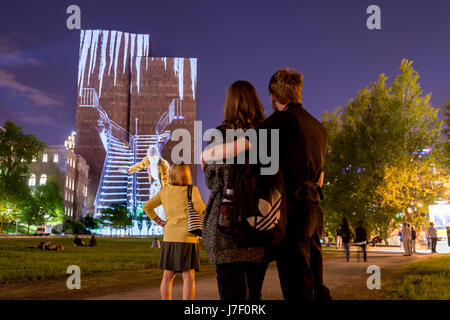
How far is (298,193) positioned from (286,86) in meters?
0.84

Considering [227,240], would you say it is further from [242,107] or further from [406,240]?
[406,240]

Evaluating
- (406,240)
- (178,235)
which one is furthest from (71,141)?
(178,235)

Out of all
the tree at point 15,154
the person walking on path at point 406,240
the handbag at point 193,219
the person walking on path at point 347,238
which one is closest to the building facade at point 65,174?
the tree at point 15,154

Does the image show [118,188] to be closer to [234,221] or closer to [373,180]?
[373,180]

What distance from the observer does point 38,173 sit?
9019 cm

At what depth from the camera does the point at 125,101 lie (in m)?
121

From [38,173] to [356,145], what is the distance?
76765mm

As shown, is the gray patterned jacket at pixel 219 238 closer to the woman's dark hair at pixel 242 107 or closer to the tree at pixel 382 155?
the woman's dark hair at pixel 242 107

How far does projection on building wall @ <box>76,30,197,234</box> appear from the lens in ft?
387

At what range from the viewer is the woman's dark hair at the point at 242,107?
2.82m

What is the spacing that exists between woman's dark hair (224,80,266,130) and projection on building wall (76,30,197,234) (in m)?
113

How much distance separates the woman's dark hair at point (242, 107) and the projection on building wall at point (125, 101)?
11267 cm

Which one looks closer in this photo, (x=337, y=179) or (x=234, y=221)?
(x=234, y=221)

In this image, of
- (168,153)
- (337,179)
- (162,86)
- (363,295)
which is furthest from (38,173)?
(363,295)
